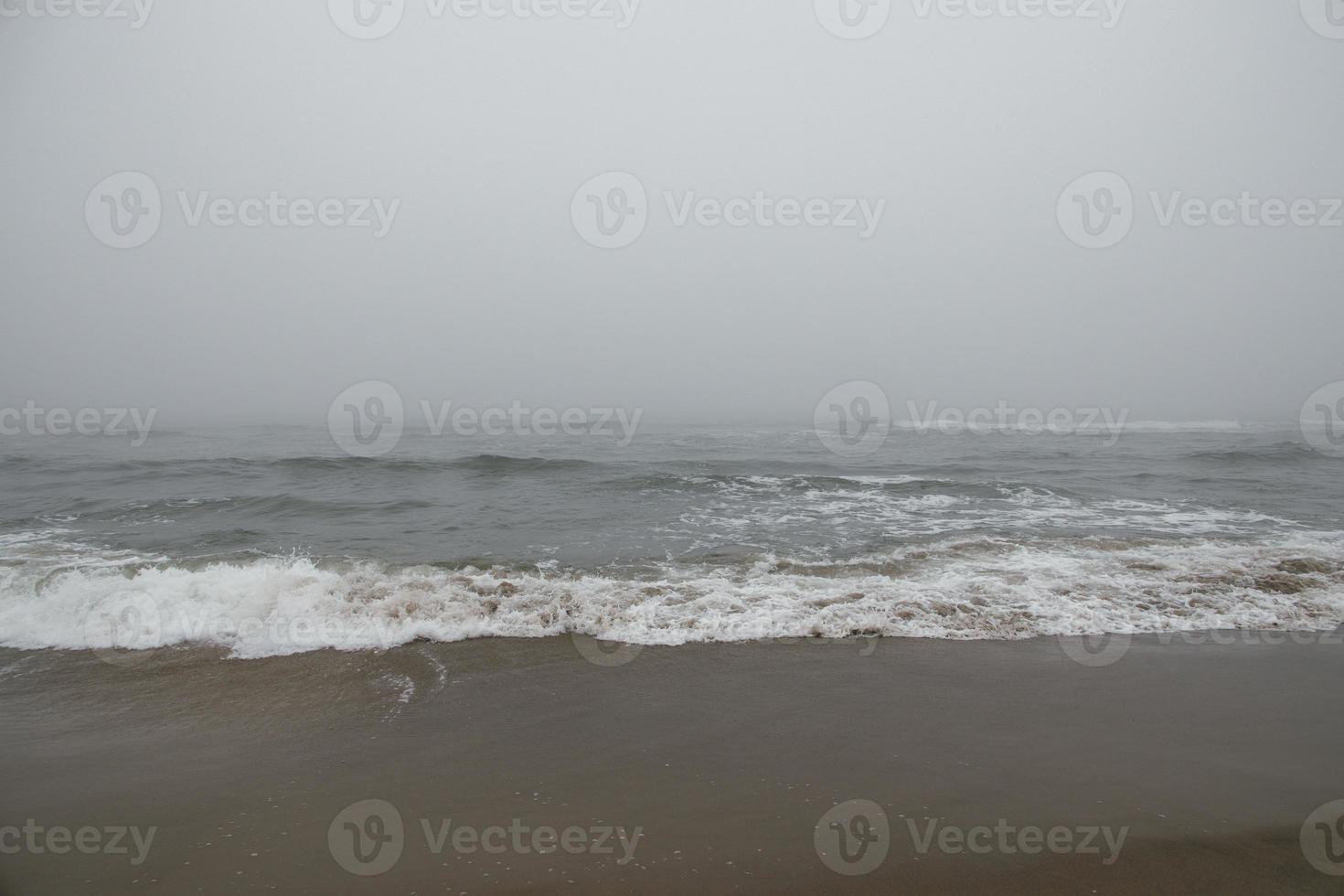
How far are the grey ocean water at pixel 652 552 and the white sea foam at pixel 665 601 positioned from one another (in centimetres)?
4

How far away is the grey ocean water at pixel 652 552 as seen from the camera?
22.2 ft

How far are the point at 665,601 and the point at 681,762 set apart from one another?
3348 millimetres

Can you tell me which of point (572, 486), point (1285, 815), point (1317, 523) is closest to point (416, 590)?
point (1285, 815)

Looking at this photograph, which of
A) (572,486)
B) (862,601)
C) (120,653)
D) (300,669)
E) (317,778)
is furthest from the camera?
(572,486)

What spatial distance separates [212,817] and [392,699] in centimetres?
158

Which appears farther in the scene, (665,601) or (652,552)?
(652,552)

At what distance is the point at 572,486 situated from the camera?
16562 mm

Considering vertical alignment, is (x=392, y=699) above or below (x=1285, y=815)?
below

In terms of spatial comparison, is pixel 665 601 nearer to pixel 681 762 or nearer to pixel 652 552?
pixel 652 552

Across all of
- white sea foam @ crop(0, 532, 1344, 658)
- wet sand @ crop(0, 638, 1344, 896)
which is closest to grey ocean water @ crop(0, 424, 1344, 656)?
white sea foam @ crop(0, 532, 1344, 658)

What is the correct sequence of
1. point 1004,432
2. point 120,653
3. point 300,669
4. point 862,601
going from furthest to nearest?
1. point 1004,432
2. point 862,601
3. point 120,653
4. point 300,669

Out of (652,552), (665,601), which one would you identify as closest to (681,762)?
(665,601)

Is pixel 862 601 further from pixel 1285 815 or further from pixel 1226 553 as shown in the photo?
pixel 1226 553

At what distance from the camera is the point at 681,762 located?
13.3ft
